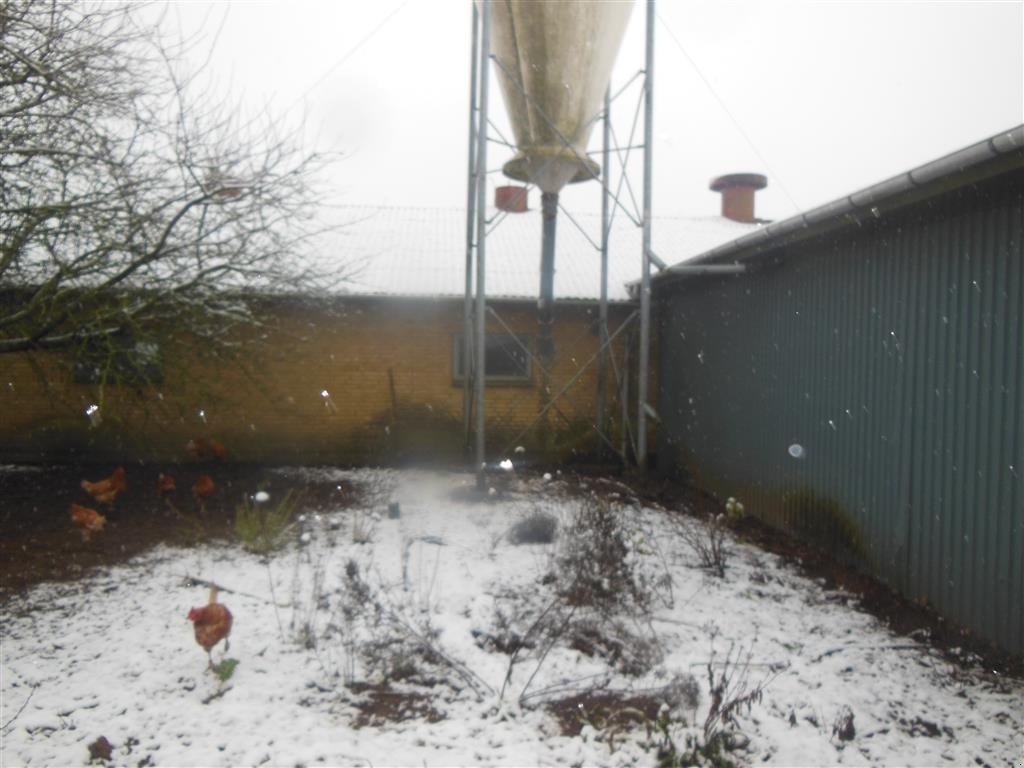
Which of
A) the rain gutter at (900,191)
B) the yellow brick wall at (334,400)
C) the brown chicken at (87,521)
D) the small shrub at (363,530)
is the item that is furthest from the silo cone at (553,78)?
the brown chicken at (87,521)

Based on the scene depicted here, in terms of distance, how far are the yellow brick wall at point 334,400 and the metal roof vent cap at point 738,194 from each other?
6.68 metres

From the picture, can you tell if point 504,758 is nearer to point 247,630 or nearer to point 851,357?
point 247,630

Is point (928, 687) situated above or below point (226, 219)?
below

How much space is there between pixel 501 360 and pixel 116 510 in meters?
5.90

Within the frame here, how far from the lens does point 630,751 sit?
11.5 ft

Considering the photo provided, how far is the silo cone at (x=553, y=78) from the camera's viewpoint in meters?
8.79

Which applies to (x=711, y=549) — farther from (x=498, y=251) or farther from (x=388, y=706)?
(x=498, y=251)

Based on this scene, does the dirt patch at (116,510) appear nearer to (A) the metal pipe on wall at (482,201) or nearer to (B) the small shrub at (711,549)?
(A) the metal pipe on wall at (482,201)

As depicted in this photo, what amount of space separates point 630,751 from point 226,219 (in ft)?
21.6

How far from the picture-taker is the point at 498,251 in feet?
42.8

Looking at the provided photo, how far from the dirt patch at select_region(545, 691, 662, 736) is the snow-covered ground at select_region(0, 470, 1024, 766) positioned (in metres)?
0.04

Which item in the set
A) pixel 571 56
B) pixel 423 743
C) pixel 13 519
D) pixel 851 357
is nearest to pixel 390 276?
pixel 571 56

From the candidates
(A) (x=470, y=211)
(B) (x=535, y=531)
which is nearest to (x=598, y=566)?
(B) (x=535, y=531)

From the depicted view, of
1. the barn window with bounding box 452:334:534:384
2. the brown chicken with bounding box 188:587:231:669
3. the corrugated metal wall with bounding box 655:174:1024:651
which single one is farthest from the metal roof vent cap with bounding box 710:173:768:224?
the brown chicken with bounding box 188:587:231:669
